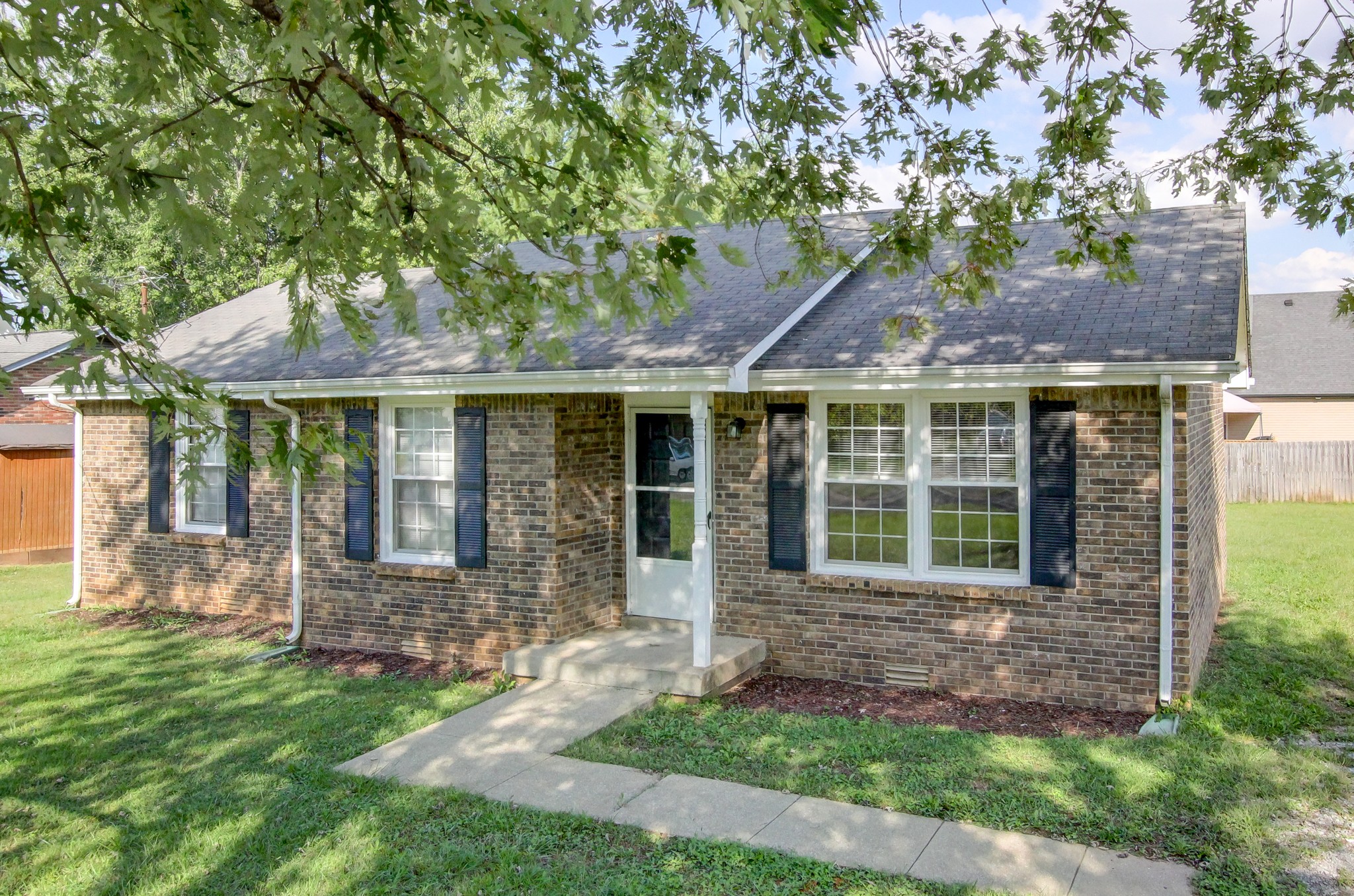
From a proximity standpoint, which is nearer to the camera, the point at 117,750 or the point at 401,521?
the point at 117,750

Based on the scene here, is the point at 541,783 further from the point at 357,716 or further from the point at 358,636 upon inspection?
the point at 358,636

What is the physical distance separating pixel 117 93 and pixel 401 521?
6.37 m

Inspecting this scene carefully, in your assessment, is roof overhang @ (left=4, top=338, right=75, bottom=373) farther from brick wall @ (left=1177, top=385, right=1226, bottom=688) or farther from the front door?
brick wall @ (left=1177, top=385, right=1226, bottom=688)

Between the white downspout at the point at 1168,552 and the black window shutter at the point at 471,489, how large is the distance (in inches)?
238

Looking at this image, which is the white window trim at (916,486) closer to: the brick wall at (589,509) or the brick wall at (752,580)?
the brick wall at (752,580)

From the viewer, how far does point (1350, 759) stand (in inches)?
276

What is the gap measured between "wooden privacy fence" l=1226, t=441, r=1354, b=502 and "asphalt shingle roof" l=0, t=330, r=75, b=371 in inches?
1087

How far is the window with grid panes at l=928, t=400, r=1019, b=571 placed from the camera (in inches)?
342

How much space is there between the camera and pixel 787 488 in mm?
9266

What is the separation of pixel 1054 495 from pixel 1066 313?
1708mm

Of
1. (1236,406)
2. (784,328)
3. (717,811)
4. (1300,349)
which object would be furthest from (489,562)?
(1300,349)

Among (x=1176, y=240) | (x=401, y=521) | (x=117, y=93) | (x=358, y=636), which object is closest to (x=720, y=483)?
(x=401, y=521)

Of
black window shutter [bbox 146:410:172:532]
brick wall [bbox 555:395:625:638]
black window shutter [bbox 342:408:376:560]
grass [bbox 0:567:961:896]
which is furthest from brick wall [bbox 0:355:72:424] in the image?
brick wall [bbox 555:395:625:638]

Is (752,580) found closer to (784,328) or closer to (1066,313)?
(784,328)
